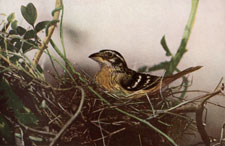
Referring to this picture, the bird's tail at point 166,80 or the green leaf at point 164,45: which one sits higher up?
the green leaf at point 164,45

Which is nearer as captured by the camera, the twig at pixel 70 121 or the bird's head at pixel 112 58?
the twig at pixel 70 121

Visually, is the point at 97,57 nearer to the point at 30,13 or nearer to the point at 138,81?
the point at 138,81

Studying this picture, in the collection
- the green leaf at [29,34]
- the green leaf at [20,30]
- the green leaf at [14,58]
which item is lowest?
the green leaf at [14,58]

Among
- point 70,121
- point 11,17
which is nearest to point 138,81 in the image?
point 70,121

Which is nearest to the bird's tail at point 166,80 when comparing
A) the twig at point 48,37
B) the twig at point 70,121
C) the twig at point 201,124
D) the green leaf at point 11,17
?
the twig at point 201,124

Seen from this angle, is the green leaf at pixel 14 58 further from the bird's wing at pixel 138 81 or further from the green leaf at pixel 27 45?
the bird's wing at pixel 138 81

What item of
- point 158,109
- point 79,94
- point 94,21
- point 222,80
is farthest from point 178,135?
point 94,21
